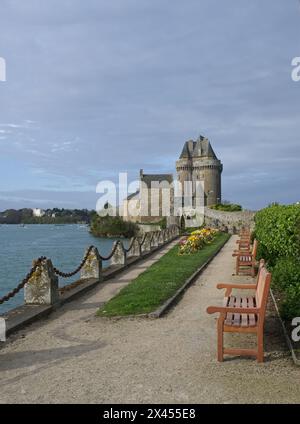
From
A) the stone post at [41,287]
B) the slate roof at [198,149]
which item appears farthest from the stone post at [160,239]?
the slate roof at [198,149]

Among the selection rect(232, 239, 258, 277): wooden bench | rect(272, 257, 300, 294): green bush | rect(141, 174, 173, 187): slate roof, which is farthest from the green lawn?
rect(141, 174, 173, 187): slate roof

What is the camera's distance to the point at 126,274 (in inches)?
585

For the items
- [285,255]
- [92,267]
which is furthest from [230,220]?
[285,255]

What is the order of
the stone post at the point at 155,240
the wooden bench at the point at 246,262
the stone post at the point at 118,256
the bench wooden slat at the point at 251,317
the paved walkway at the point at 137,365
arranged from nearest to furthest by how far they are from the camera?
the paved walkway at the point at 137,365 < the bench wooden slat at the point at 251,317 < the wooden bench at the point at 246,262 < the stone post at the point at 118,256 < the stone post at the point at 155,240

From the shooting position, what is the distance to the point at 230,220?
5831 centimetres

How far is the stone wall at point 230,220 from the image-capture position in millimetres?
54000

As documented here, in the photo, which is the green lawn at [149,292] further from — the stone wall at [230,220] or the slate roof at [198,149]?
the slate roof at [198,149]

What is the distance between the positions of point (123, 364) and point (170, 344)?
3.45 feet

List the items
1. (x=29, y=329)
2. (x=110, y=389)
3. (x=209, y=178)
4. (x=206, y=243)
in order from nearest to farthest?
(x=110, y=389), (x=29, y=329), (x=206, y=243), (x=209, y=178)

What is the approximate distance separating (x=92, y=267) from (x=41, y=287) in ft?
12.3

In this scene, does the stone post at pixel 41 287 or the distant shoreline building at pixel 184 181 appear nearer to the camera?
the stone post at pixel 41 287

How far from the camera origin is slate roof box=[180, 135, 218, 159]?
90.2 m

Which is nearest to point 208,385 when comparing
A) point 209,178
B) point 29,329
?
point 29,329

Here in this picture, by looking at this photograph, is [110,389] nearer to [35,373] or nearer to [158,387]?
[158,387]
